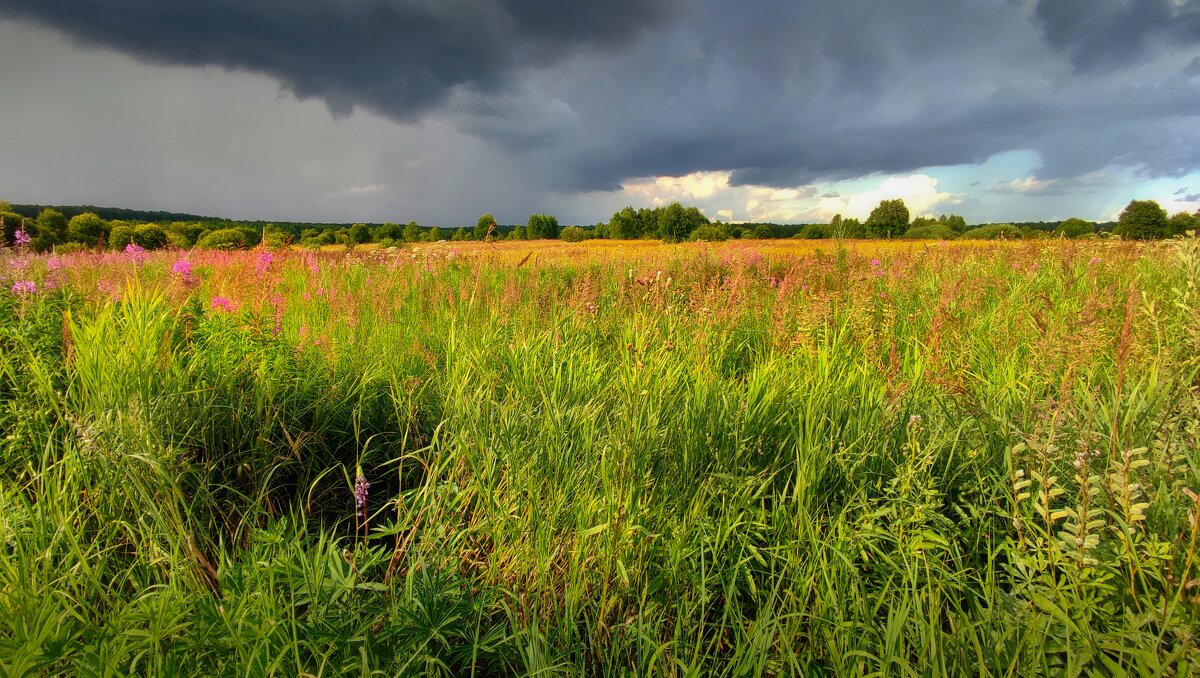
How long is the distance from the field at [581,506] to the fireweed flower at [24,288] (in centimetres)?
1

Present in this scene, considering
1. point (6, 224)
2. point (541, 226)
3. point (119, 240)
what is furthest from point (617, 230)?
point (6, 224)

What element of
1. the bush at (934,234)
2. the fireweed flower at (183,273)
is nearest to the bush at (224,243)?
the fireweed flower at (183,273)

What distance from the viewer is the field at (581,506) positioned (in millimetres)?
1107

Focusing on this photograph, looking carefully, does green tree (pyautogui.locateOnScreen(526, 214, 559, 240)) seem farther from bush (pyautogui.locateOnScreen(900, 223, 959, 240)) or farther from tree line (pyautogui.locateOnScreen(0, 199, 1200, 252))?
bush (pyautogui.locateOnScreen(900, 223, 959, 240))

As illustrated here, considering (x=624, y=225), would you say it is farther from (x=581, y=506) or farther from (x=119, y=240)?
(x=581, y=506)

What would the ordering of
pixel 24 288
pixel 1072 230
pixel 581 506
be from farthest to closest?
pixel 1072 230
pixel 24 288
pixel 581 506

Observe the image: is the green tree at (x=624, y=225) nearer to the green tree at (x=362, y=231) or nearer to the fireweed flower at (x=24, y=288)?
the green tree at (x=362, y=231)

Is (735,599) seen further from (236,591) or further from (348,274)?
(348,274)

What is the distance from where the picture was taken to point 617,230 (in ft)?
177

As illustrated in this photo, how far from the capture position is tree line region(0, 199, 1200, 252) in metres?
10.4

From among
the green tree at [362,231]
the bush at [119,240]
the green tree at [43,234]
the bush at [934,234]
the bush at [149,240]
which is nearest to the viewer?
the green tree at [43,234]

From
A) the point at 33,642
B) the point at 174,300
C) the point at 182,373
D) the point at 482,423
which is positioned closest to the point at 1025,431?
the point at 482,423

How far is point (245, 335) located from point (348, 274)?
→ 4.53 meters

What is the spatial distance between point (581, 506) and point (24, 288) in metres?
2.84
